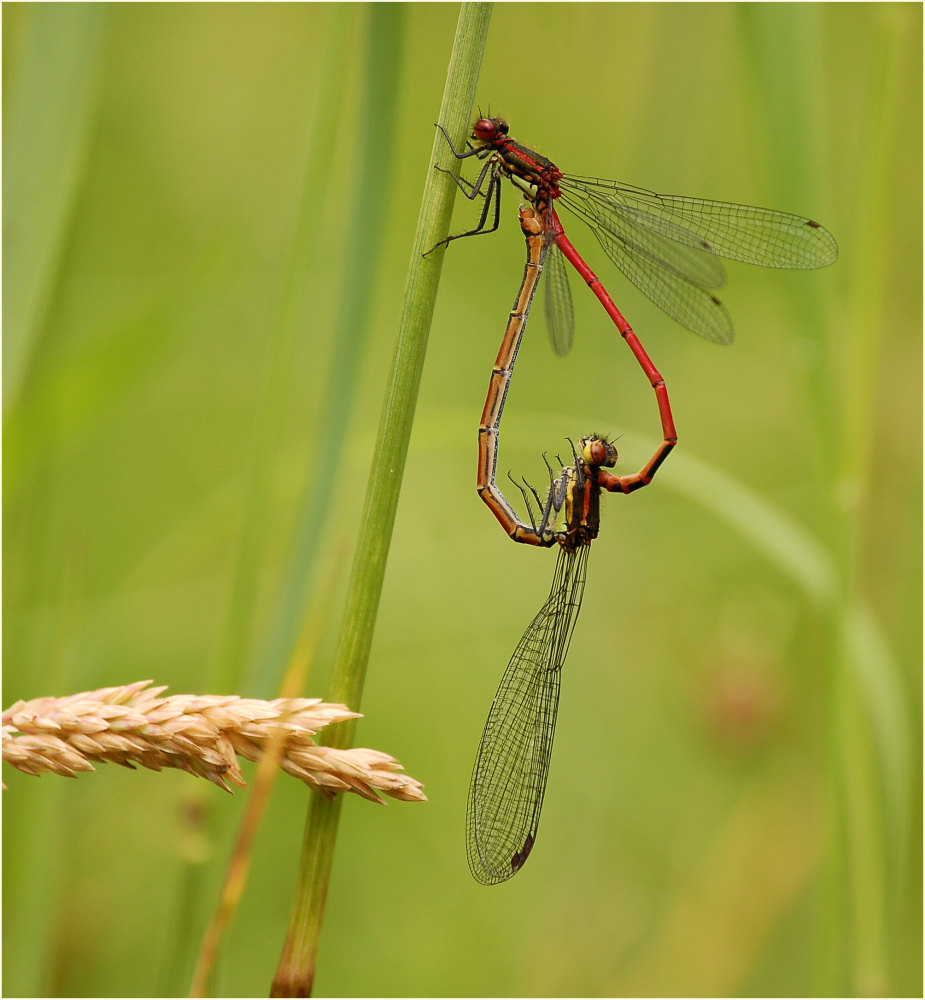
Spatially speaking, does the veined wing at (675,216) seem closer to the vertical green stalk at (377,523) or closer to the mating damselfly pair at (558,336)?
the mating damselfly pair at (558,336)

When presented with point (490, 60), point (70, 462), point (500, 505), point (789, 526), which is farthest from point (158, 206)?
point (789, 526)

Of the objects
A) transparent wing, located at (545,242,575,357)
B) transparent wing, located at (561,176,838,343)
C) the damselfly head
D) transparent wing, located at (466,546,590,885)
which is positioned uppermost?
transparent wing, located at (561,176,838,343)

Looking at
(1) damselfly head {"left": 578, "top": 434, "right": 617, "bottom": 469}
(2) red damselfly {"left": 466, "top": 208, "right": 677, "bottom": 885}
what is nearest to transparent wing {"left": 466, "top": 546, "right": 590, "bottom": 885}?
(2) red damselfly {"left": 466, "top": 208, "right": 677, "bottom": 885}

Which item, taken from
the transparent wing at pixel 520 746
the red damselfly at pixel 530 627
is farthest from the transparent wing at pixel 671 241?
the transparent wing at pixel 520 746

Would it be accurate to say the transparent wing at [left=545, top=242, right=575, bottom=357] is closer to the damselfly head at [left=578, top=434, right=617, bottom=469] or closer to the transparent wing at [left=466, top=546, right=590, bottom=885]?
the damselfly head at [left=578, top=434, right=617, bottom=469]

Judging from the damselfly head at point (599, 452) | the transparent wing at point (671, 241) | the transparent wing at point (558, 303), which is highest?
the transparent wing at point (671, 241)

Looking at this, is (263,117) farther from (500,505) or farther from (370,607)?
(370,607)
